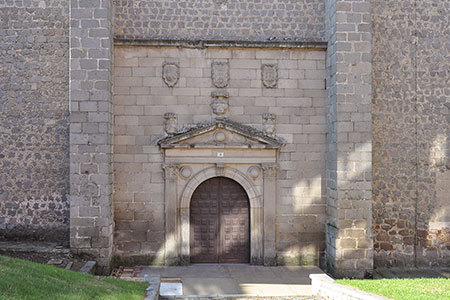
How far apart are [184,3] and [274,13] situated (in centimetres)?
192

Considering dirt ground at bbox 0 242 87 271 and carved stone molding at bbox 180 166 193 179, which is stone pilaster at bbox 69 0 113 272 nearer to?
dirt ground at bbox 0 242 87 271

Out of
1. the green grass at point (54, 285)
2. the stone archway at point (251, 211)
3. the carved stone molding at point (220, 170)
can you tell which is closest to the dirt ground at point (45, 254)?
the green grass at point (54, 285)

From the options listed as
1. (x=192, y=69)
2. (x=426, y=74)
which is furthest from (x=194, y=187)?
(x=426, y=74)

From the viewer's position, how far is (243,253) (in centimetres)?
920

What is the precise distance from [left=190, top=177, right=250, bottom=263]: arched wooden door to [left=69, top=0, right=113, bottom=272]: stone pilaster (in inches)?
71.7

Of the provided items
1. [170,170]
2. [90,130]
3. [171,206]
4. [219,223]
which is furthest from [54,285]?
[219,223]

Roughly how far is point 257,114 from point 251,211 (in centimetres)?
205

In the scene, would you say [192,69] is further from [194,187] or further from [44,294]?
[44,294]

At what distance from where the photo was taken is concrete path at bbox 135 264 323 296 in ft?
24.5

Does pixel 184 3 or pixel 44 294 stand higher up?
pixel 184 3

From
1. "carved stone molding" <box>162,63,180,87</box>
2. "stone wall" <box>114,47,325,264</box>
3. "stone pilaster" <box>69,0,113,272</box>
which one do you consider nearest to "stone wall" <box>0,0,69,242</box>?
"stone pilaster" <box>69,0,113,272</box>

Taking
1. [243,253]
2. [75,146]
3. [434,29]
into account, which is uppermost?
[434,29]

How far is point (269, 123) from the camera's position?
9109mm

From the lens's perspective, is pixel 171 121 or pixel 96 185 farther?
pixel 171 121
